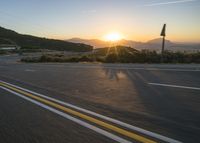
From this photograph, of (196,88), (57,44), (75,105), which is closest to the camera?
(75,105)

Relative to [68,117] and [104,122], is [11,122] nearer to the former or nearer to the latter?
[68,117]

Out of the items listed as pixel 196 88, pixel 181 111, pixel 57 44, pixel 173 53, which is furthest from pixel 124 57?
pixel 57 44

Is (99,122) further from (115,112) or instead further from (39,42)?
(39,42)

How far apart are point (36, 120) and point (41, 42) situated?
6702 inches

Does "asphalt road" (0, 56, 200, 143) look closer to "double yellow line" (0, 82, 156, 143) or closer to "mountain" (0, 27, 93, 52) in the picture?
"double yellow line" (0, 82, 156, 143)

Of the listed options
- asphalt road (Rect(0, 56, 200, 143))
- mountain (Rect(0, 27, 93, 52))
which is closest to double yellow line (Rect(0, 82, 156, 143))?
asphalt road (Rect(0, 56, 200, 143))

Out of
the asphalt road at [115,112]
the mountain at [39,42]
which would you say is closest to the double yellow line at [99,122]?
the asphalt road at [115,112]

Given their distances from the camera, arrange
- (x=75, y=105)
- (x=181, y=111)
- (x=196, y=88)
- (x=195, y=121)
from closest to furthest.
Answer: (x=195, y=121), (x=181, y=111), (x=75, y=105), (x=196, y=88)

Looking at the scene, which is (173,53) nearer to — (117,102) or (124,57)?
(124,57)

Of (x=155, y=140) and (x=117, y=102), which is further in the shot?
(x=117, y=102)

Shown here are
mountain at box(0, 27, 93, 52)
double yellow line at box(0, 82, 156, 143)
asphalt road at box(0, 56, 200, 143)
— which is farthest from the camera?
mountain at box(0, 27, 93, 52)

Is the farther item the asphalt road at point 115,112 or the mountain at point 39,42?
the mountain at point 39,42

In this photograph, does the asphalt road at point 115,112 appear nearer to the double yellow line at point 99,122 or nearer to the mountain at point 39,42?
the double yellow line at point 99,122

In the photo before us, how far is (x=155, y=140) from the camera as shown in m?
5.11
